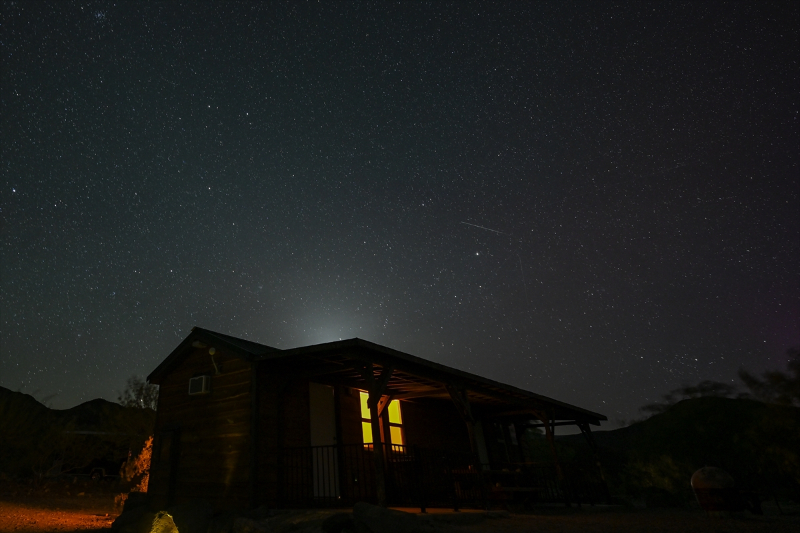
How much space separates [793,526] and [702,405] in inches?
1075

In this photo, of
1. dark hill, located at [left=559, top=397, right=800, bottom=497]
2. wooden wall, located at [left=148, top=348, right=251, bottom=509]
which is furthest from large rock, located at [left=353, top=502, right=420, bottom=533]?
dark hill, located at [left=559, top=397, right=800, bottom=497]

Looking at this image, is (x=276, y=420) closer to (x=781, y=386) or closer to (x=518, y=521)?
(x=518, y=521)

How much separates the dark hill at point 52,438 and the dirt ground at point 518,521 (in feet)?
15.8

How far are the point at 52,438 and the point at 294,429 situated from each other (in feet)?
72.1

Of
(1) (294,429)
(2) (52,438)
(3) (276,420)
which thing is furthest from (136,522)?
(2) (52,438)

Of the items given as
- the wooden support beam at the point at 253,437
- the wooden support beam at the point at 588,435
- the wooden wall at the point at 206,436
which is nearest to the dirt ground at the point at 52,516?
the wooden wall at the point at 206,436

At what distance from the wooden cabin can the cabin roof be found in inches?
1.4

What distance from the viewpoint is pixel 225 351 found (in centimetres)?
1185

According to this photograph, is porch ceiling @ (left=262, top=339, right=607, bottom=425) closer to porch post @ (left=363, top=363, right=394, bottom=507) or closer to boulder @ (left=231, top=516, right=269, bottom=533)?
porch post @ (left=363, top=363, right=394, bottom=507)

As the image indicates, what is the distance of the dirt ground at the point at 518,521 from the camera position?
8422 millimetres

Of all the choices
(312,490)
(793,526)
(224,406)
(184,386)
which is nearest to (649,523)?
(793,526)

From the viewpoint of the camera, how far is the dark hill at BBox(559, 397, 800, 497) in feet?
73.7

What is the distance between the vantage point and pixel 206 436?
38.0 feet

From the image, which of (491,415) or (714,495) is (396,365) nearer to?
(714,495)
